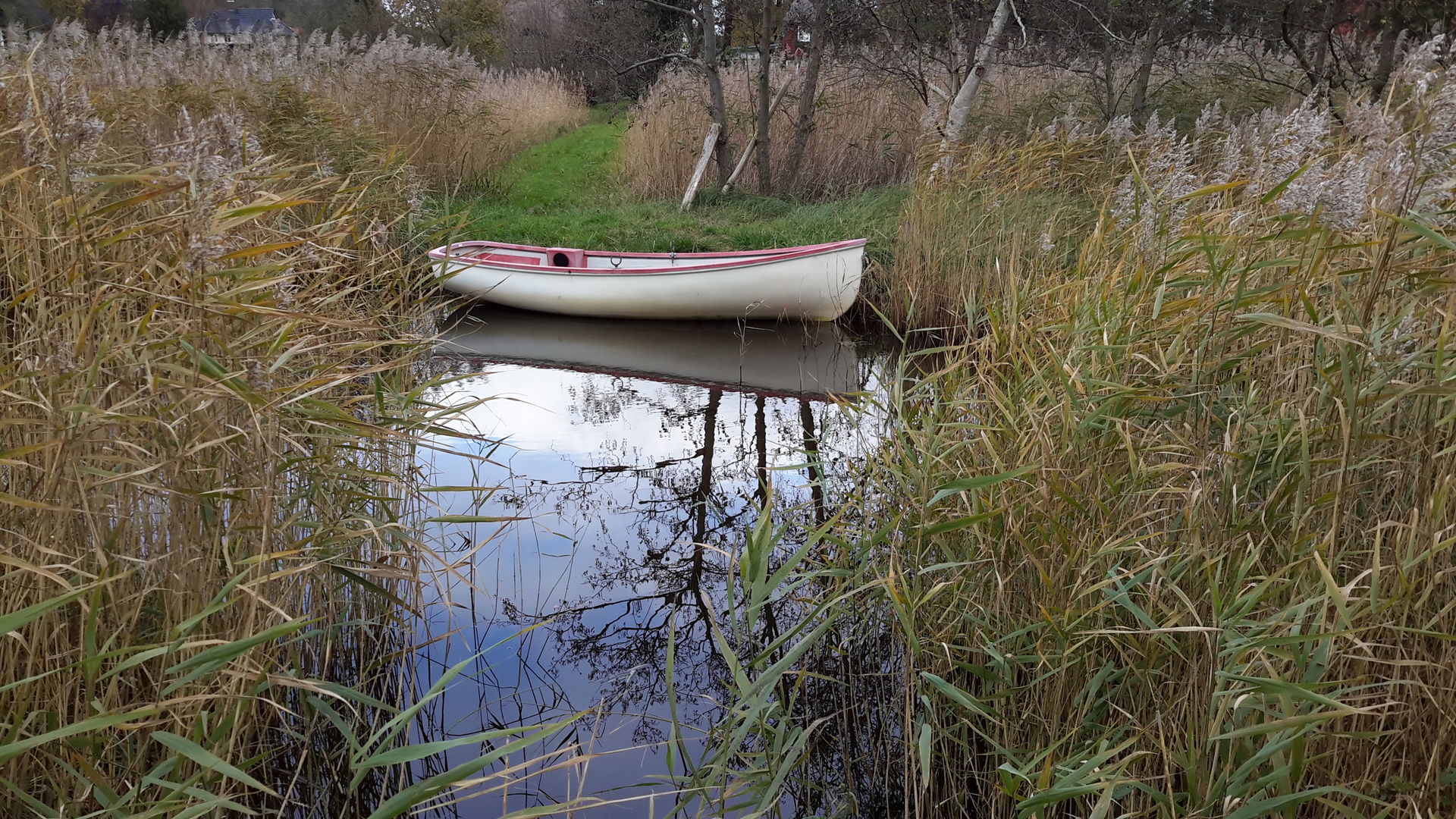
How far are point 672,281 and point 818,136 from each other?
436 centimetres

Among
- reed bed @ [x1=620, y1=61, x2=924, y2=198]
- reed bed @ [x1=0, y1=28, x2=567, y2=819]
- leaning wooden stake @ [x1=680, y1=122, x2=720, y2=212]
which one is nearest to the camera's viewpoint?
reed bed @ [x1=0, y1=28, x2=567, y2=819]

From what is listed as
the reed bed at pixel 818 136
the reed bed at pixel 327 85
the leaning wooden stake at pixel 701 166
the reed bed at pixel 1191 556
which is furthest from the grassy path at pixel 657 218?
the reed bed at pixel 1191 556

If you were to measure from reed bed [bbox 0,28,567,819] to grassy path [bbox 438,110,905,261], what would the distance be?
16.4 ft

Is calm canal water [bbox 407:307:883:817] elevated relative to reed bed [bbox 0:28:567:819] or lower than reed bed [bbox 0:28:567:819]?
lower

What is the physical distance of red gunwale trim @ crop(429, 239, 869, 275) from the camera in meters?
6.16

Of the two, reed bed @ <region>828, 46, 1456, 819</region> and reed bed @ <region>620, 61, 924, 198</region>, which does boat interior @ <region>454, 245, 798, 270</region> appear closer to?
reed bed @ <region>620, 61, 924, 198</region>

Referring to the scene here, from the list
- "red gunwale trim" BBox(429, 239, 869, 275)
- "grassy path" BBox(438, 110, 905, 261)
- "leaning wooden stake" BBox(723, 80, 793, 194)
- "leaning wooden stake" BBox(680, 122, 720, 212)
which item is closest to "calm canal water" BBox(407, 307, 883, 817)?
"red gunwale trim" BBox(429, 239, 869, 275)

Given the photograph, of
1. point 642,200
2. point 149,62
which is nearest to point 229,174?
point 149,62

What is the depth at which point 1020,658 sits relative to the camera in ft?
6.52

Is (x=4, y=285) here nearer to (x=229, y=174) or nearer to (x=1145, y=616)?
(x=229, y=174)

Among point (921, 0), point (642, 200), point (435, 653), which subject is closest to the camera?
point (435, 653)

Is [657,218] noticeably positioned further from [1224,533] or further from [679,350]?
[1224,533]

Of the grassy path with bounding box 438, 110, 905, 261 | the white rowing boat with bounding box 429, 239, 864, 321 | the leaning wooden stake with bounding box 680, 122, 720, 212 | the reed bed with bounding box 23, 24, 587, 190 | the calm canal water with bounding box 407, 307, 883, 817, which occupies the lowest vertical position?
the calm canal water with bounding box 407, 307, 883, 817

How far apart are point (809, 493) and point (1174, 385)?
202 centimetres
